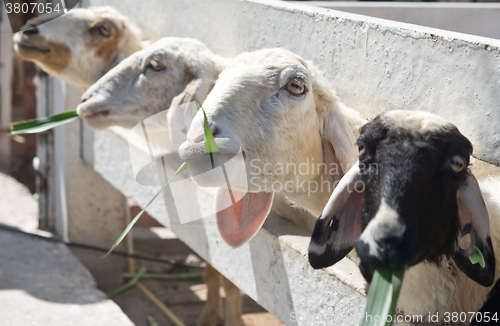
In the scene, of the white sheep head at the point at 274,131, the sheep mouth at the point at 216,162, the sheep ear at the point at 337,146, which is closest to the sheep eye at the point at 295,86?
the white sheep head at the point at 274,131

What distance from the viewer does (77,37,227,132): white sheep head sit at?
313 centimetres

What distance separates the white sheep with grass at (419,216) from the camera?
1.57 metres

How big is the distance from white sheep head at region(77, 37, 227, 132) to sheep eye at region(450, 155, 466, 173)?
5.64 feet

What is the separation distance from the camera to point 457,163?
165 centimetres

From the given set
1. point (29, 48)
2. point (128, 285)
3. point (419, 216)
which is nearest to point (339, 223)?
point (419, 216)

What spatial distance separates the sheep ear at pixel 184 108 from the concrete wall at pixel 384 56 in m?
0.49

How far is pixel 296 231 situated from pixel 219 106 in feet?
3.19

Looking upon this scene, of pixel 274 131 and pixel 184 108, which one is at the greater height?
pixel 274 131

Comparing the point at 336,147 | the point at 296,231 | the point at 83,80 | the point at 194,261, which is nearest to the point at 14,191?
the point at 194,261

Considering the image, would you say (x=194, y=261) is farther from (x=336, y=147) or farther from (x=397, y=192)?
(x=397, y=192)

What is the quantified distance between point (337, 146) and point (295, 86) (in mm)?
311

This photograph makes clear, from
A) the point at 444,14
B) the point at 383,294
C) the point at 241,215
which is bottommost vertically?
the point at 241,215

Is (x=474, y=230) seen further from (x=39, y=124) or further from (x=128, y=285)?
(x=128, y=285)

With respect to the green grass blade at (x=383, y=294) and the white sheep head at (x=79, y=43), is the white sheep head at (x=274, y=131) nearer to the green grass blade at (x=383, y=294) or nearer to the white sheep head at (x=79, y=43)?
the green grass blade at (x=383, y=294)
